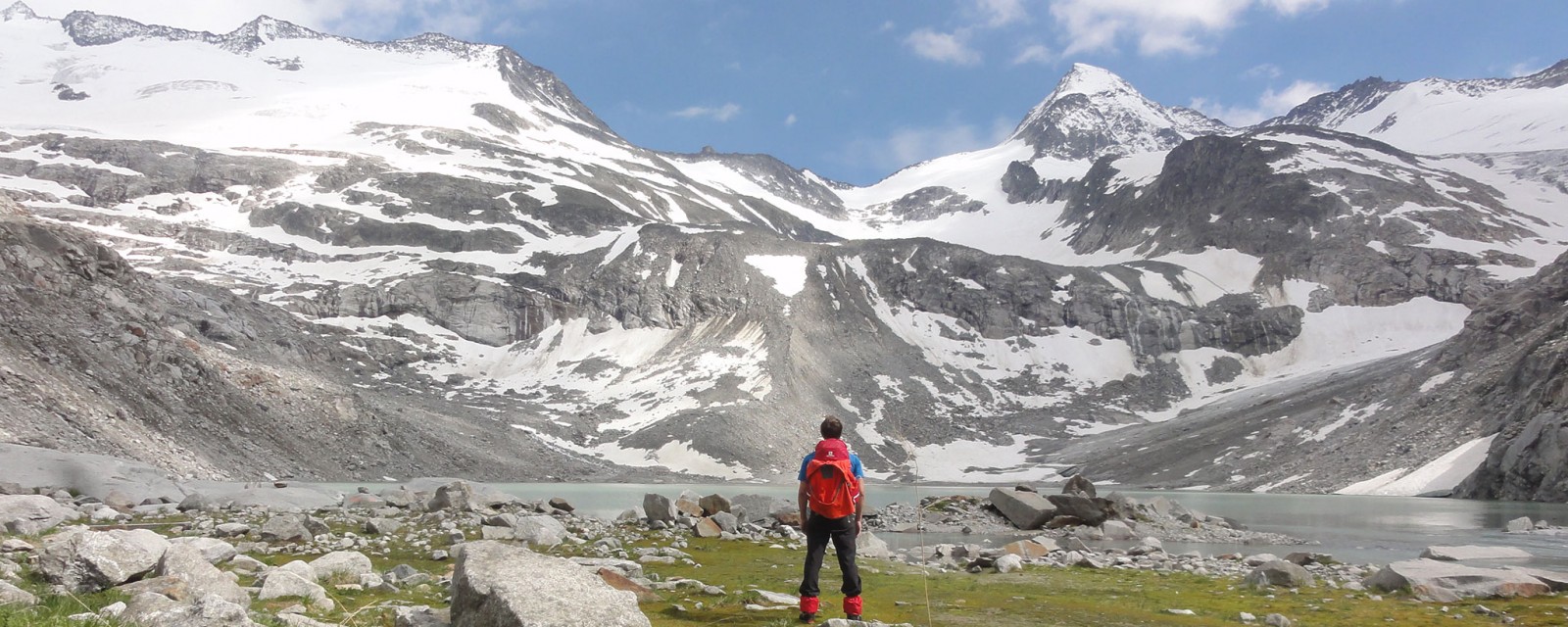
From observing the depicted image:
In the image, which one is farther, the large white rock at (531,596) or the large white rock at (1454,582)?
the large white rock at (1454,582)

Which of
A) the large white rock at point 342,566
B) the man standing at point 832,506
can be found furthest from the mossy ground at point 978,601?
the large white rock at point 342,566

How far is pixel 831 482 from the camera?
11781mm

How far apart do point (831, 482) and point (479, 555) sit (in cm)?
473

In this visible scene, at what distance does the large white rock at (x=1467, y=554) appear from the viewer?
69.0ft

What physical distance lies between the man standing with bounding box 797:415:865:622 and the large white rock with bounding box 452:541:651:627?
3.75 metres

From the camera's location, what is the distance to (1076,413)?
6220 inches

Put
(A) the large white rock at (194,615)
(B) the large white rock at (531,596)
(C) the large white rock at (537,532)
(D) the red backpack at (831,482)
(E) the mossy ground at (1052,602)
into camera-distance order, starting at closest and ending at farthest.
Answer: (A) the large white rock at (194,615) < (B) the large white rock at (531,596) < (D) the red backpack at (831,482) < (E) the mossy ground at (1052,602) < (C) the large white rock at (537,532)

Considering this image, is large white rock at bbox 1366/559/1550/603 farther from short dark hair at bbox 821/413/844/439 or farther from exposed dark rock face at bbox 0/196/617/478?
exposed dark rock face at bbox 0/196/617/478

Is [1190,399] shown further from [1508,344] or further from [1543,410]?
[1543,410]

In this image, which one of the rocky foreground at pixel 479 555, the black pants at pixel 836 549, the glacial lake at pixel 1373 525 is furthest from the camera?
the glacial lake at pixel 1373 525

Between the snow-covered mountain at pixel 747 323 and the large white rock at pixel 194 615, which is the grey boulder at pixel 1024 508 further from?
the snow-covered mountain at pixel 747 323

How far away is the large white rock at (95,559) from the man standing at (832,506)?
798 centimetres

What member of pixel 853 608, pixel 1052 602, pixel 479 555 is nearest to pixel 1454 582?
pixel 1052 602

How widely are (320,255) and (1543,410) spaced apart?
7563 inches
